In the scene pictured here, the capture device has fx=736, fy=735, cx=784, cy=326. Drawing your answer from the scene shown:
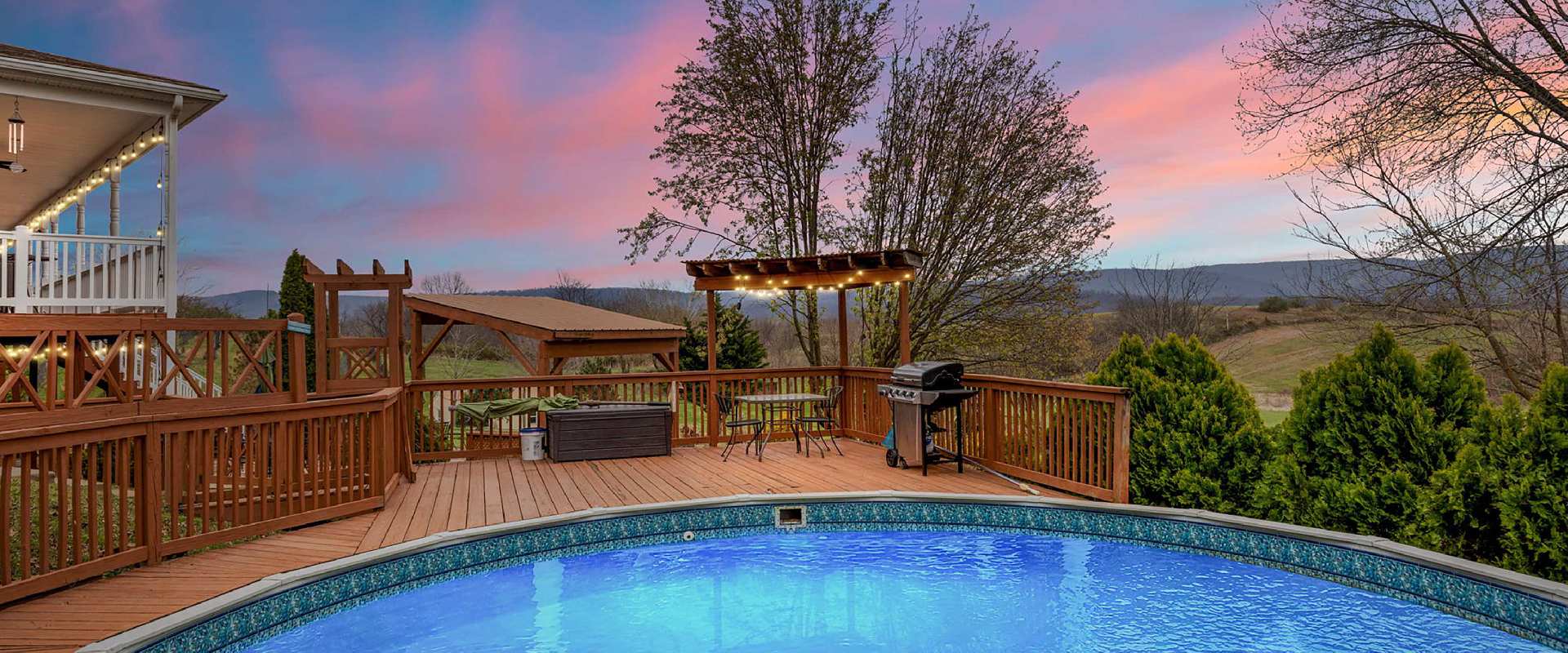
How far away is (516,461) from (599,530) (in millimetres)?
2955

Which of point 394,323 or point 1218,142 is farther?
point 1218,142

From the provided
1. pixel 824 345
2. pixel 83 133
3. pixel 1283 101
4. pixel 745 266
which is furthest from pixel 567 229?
pixel 1283 101

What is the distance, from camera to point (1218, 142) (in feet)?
40.6

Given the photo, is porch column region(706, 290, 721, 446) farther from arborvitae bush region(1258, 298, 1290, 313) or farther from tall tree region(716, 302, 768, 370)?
arborvitae bush region(1258, 298, 1290, 313)

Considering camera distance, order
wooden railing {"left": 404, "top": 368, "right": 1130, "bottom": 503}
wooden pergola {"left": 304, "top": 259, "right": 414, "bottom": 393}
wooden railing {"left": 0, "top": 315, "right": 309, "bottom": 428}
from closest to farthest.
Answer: wooden railing {"left": 404, "top": 368, "right": 1130, "bottom": 503} < wooden railing {"left": 0, "top": 315, "right": 309, "bottom": 428} < wooden pergola {"left": 304, "top": 259, "right": 414, "bottom": 393}

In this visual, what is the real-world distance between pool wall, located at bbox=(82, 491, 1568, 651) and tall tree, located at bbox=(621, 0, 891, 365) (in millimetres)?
7398

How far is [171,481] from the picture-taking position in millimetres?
4297

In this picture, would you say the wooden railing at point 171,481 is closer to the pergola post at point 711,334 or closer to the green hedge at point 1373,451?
the pergola post at point 711,334

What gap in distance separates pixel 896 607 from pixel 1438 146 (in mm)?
6975

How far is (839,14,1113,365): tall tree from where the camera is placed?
491 inches

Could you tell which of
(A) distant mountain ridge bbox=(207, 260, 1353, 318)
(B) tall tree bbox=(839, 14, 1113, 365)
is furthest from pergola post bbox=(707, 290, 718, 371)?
(A) distant mountain ridge bbox=(207, 260, 1353, 318)

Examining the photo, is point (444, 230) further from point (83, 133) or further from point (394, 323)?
point (394, 323)

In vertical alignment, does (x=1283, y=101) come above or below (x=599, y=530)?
above

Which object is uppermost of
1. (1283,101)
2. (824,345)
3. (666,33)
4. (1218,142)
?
(666,33)
